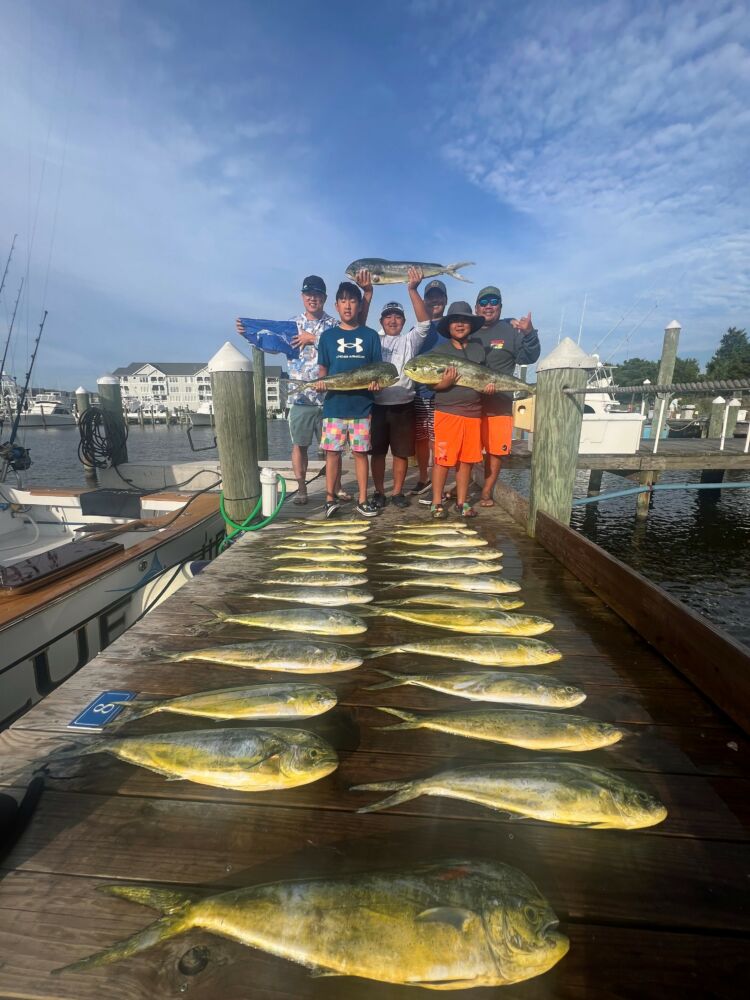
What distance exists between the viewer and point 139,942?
45.6 inches

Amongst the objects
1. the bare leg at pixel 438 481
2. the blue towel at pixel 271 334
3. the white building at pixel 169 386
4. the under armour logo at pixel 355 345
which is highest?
the white building at pixel 169 386

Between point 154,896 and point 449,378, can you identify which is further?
point 449,378

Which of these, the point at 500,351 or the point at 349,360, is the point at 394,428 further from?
the point at 500,351

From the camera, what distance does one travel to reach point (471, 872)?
1.27m

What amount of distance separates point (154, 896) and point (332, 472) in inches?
175

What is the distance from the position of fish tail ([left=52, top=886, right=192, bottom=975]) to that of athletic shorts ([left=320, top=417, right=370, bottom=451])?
426cm

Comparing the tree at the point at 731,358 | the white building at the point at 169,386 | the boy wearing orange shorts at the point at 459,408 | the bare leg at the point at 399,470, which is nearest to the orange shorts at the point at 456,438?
the boy wearing orange shorts at the point at 459,408

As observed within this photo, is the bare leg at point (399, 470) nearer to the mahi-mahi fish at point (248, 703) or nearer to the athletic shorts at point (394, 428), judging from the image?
the athletic shorts at point (394, 428)

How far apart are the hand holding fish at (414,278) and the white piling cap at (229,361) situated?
2.70m

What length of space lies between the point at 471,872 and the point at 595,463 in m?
9.61

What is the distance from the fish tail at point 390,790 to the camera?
1.56m

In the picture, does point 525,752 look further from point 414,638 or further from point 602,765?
point 414,638

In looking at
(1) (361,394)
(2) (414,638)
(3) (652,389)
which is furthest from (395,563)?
(3) (652,389)

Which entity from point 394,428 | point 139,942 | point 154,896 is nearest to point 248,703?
point 154,896
